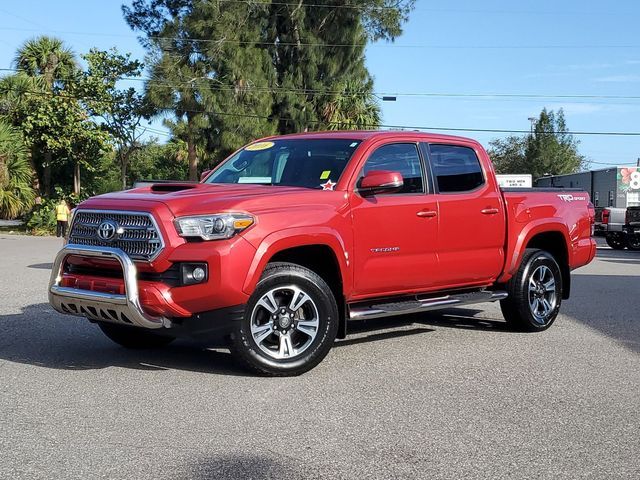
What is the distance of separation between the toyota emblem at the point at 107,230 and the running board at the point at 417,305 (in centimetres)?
207

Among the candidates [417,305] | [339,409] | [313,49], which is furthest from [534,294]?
[313,49]

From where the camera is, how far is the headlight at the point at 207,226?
Result: 231 inches

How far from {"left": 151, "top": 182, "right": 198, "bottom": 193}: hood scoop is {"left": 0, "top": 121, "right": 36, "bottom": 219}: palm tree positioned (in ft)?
83.5

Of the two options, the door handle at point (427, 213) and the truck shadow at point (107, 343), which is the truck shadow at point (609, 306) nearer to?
the truck shadow at point (107, 343)

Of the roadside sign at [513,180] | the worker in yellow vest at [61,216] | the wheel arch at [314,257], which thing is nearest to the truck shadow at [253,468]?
the wheel arch at [314,257]

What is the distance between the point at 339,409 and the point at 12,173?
93.7ft

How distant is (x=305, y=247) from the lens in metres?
6.52

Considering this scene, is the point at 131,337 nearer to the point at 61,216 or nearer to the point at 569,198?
the point at 569,198

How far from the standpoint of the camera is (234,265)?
5852mm

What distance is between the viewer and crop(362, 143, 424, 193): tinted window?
729 centimetres

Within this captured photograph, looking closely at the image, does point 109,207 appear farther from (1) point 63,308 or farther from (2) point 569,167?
(2) point 569,167

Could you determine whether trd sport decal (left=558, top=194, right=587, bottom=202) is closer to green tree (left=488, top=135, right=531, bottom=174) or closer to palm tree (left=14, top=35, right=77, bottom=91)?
palm tree (left=14, top=35, right=77, bottom=91)

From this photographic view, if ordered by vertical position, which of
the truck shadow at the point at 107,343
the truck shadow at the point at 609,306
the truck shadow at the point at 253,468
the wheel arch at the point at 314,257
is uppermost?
the wheel arch at the point at 314,257

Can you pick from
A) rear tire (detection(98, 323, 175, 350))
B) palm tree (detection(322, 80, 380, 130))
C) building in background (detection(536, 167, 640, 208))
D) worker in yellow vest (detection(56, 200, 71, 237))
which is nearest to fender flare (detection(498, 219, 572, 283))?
rear tire (detection(98, 323, 175, 350))
